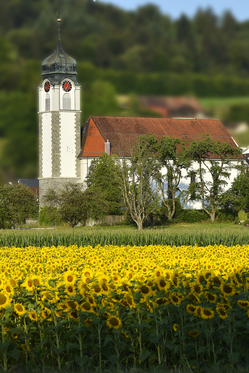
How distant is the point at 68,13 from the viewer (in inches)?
150

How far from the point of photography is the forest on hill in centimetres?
343

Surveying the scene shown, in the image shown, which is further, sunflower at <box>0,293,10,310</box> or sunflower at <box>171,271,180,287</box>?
sunflower at <box>171,271,180,287</box>

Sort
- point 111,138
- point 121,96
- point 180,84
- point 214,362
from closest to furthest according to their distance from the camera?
point 180,84 < point 121,96 < point 214,362 < point 111,138

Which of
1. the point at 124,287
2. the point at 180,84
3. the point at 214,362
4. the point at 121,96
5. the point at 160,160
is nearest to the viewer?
the point at 180,84

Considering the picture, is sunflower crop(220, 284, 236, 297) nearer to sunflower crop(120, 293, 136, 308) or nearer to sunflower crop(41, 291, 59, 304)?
sunflower crop(120, 293, 136, 308)

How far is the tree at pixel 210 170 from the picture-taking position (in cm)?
6372

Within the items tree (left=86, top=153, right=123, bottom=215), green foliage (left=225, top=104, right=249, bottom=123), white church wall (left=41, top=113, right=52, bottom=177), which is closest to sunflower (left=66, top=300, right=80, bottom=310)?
white church wall (left=41, top=113, right=52, bottom=177)

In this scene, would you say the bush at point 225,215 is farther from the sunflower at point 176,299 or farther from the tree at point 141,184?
the sunflower at point 176,299

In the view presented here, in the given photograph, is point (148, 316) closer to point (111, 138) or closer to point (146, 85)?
point (146, 85)

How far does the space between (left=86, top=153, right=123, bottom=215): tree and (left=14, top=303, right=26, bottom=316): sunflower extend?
162 ft

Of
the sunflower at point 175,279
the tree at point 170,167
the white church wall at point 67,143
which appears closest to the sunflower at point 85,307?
the sunflower at point 175,279

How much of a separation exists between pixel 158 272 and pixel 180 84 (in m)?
6.07

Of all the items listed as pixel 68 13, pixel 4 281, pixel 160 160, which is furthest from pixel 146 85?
pixel 160 160

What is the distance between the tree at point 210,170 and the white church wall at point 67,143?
1552 cm
